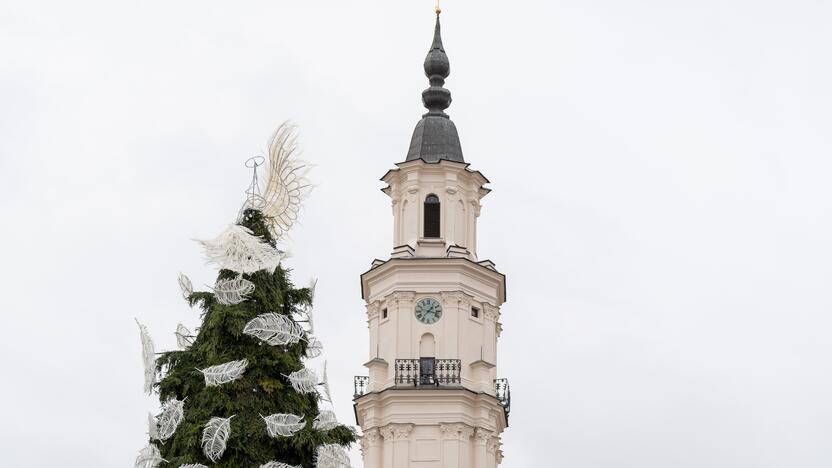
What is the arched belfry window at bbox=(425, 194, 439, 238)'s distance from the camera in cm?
6575

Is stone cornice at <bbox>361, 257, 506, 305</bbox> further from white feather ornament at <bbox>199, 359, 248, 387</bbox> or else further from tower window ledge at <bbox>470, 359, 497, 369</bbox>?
white feather ornament at <bbox>199, 359, 248, 387</bbox>

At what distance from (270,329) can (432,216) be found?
31.0 m

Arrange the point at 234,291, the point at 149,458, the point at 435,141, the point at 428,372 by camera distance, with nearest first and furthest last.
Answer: the point at 149,458 < the point at 234,291 < the point at 428,372 < the point at 435,141

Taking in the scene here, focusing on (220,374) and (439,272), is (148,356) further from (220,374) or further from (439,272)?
(439,272)

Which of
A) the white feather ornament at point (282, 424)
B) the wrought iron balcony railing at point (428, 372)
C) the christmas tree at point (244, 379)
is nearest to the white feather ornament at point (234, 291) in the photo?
the christmas tree at point (244, 379)

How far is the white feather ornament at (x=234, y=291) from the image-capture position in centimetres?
3572

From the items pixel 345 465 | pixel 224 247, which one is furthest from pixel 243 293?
pixel 345 465

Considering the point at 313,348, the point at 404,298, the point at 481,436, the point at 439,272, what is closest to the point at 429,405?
the point at 481,436

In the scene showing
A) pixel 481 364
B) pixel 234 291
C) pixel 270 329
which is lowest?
pixel 270 329

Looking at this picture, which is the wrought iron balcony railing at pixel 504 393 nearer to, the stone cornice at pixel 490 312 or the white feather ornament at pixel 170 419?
the stone cornice at pixel 490 312

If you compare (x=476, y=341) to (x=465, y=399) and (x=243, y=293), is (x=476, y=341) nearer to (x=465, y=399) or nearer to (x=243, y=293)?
(x=465, y=399)

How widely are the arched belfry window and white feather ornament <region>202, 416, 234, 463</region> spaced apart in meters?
32.1

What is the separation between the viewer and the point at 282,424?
112ft

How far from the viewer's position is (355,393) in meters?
63.4
